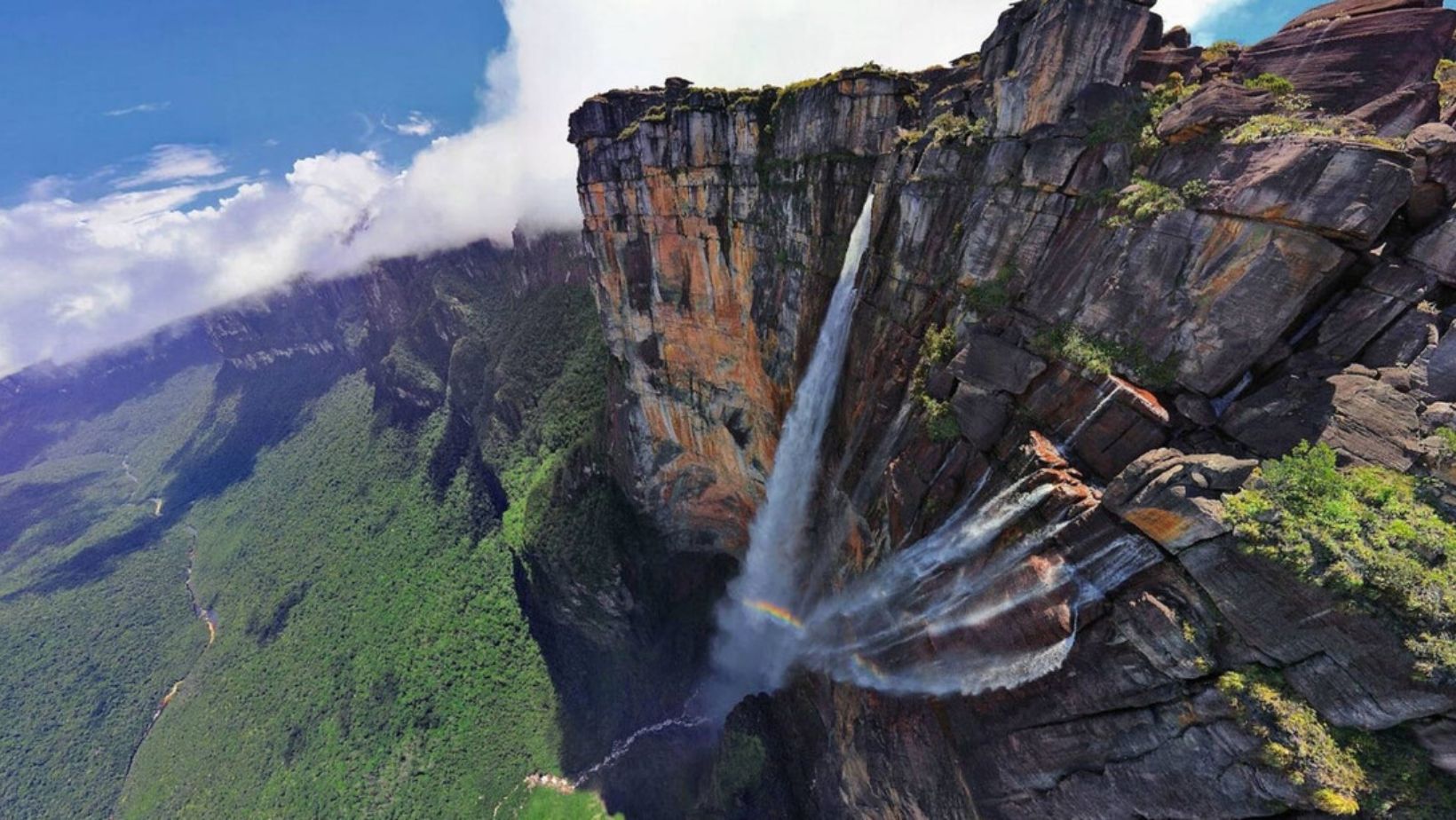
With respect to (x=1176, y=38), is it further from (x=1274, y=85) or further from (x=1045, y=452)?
(x=1045, y=452)

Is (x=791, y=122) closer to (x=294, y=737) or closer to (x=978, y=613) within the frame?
(x=978, y=613)

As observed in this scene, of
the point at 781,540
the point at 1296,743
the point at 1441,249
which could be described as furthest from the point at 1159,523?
the point at 781,540

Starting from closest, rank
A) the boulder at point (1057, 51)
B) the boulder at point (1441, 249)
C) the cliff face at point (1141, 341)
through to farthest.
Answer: the boulder at point (1441, 249), the cliff face at point (1141, 341), the boulder at point (1057, 51)

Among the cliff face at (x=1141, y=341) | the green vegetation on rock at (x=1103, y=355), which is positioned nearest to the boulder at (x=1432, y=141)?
the cliff face at (x=1141, y=341)

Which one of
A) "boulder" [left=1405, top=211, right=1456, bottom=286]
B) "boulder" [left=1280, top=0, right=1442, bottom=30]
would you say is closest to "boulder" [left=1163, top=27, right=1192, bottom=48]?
"boulder" [left=1280, top=0, right=1442, bottom=30]

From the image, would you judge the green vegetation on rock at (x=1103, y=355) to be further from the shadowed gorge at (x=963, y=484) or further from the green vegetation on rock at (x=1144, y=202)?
the green vegetation on rock at (x=1144, y=202)

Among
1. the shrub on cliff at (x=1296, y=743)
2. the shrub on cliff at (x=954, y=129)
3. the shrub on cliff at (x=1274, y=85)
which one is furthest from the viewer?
the shrub on cliff at (x=954, y=129)
